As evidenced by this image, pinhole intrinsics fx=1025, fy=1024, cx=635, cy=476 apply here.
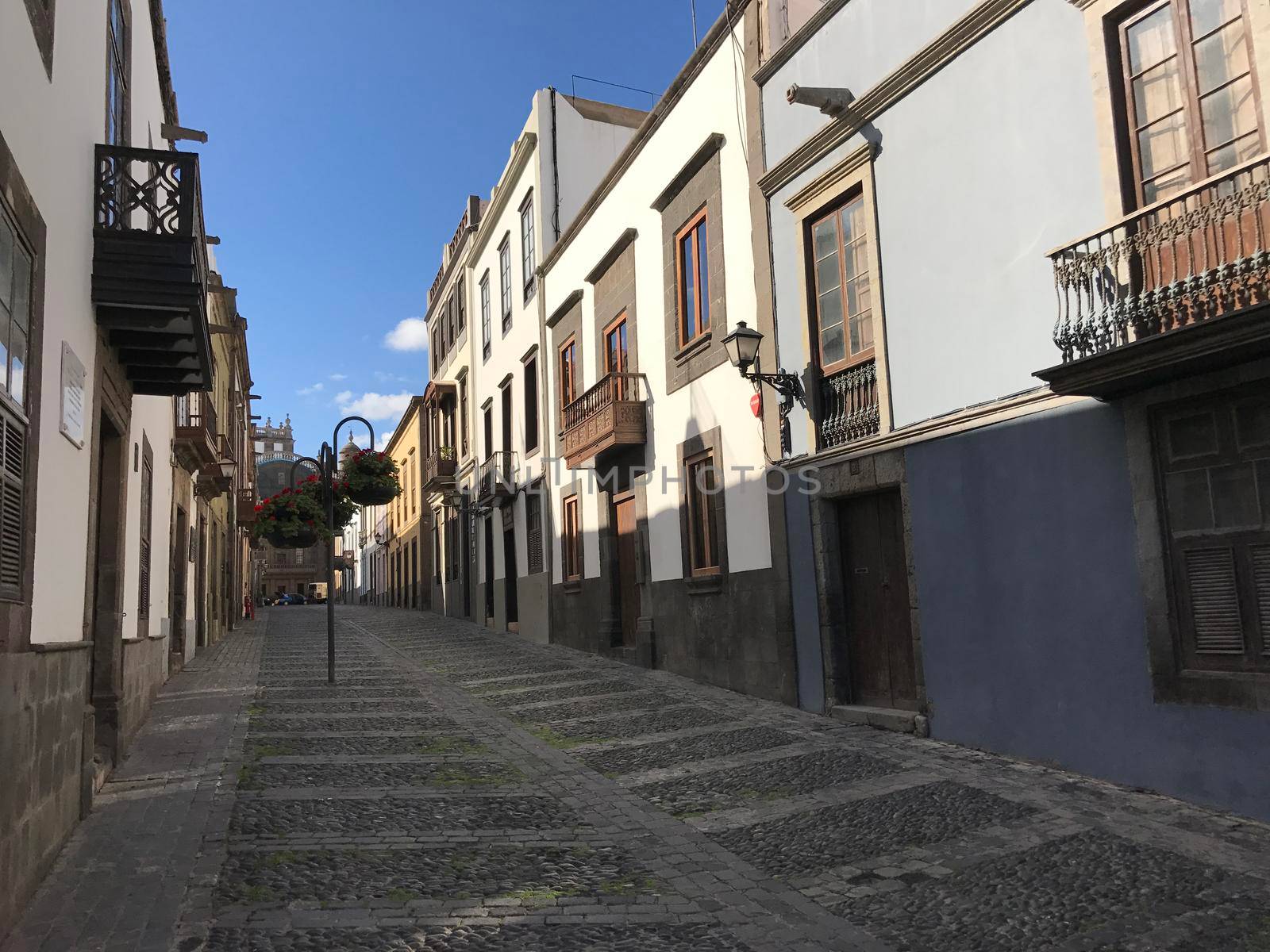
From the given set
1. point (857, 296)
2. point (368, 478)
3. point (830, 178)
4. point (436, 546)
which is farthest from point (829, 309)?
point (436, 546)

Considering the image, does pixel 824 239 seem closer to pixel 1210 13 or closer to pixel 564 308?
pixel 1210 13

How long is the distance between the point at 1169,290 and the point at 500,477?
1710 centimetres

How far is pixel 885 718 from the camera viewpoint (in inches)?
337

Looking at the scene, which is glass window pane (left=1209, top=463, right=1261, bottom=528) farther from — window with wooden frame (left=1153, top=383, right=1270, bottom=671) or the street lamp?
the street lamp

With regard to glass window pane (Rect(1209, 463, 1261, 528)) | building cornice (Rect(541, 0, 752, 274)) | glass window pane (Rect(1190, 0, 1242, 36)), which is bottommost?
glass window pane (Rect(1209, 463, 1261, 528))

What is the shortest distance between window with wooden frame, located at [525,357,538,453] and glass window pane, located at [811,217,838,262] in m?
10.3

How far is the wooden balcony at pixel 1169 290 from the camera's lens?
5.41 meters

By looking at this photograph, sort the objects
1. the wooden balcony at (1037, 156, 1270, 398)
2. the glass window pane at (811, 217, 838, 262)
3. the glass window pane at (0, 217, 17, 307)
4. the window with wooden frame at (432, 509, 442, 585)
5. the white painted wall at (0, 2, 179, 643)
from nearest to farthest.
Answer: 1. the glass window pane at (0, 217, 17, 307)
2. the white painted wall at (0, 2, 179, 643)
3. the wooden balcony at (1037, 156, 1270, 398)
4. the glass window pane at (811, 217, 838, 262)
5. the window with wooden frame at (432, 509, 442, 585)

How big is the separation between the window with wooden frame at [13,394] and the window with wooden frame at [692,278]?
26.9 feet

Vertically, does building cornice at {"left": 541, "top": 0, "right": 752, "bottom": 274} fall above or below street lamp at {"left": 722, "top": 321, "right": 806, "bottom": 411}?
above

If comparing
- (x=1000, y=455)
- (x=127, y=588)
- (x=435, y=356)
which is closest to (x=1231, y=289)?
(x=1000, y=455)

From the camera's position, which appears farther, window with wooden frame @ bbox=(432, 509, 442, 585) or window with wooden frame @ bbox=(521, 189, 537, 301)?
window with wooden frame @ bbox=(432, 509, 442, 585)

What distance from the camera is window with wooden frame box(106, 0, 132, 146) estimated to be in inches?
285

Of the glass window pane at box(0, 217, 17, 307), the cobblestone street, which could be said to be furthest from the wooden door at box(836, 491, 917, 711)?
the glass window pane at box(0, 217, 17, 307)
